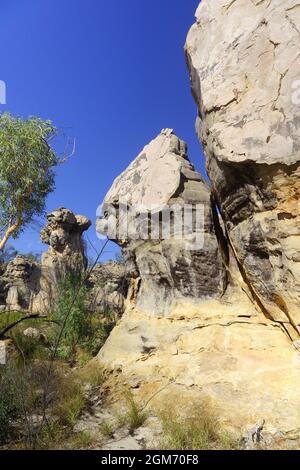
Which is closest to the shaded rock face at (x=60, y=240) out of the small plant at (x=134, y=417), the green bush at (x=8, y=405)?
the green bush at (x=8, y=405)

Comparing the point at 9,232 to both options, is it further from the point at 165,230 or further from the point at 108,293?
the point at 165,230

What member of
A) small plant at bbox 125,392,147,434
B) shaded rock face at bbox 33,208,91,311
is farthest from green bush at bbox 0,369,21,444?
shaded rock face at bbox 33,208,91,311

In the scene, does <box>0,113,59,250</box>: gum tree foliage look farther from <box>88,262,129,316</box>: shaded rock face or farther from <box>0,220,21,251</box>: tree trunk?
<box>88,262,129,316</box>: shaded rock face

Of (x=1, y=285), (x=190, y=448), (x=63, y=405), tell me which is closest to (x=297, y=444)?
(x=190, y=448)

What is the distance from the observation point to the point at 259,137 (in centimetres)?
445

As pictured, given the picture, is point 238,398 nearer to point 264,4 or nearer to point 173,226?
point 173,226

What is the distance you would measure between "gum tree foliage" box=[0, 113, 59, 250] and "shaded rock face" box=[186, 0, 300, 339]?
23.1ft

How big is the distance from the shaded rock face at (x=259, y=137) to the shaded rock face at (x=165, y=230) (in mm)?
518

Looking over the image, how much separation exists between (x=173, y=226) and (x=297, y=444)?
10.9 feet

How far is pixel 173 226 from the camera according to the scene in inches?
229

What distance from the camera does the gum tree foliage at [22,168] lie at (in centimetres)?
1070

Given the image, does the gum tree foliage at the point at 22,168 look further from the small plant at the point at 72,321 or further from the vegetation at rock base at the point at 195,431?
the vegetation at rock base at the point at 195,431

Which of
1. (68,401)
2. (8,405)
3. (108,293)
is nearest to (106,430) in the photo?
(68,401)

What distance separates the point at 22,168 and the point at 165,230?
22.0ft
